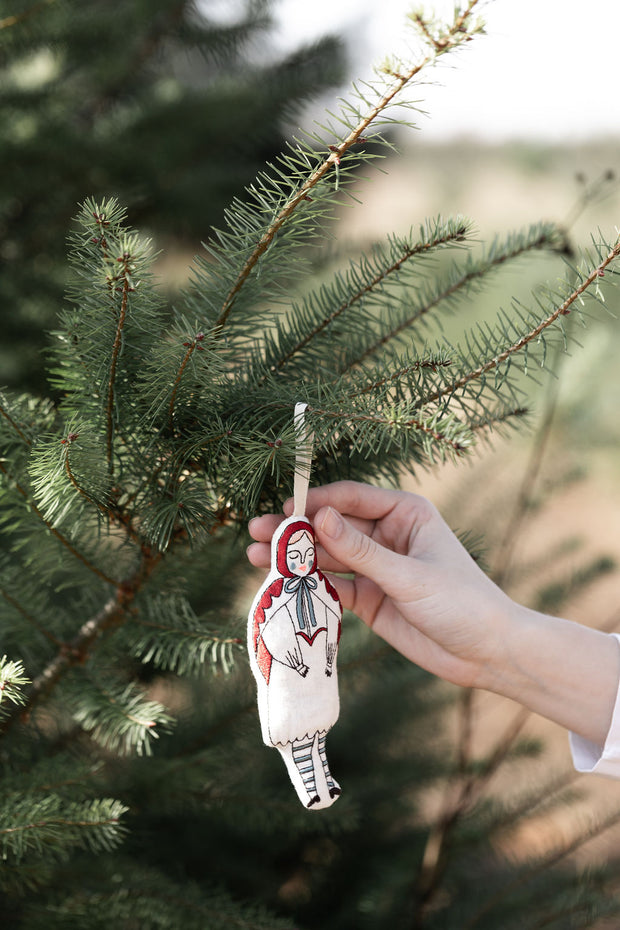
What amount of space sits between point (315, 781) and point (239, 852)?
1.87ft

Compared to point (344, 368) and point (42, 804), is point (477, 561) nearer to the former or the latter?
point (344, 368)

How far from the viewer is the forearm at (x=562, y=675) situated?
0.61m

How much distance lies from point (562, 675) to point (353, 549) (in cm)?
25

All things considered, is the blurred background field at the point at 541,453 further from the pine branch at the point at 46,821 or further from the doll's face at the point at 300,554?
A: the pine branch at the point at 46,821

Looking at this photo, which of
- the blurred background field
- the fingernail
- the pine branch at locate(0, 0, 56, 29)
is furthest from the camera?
the blurred background field

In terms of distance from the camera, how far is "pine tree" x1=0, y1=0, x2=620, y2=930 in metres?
0.37

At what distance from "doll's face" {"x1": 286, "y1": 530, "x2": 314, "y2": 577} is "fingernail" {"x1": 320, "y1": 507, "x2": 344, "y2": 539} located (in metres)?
0.03

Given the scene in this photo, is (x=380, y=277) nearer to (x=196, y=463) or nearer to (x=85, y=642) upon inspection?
(x=196, y=463)

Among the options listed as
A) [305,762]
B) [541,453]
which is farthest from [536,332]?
[541,453]

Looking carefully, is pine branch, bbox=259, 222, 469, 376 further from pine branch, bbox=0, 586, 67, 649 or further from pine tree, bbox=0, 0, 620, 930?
pine branch, bbox=0, 586, 67, 649

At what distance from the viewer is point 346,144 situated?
324mm

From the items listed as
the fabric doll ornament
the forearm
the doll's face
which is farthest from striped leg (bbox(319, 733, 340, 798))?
the forearm

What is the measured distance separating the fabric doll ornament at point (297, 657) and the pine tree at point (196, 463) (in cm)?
3

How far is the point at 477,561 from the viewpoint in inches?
23.9
